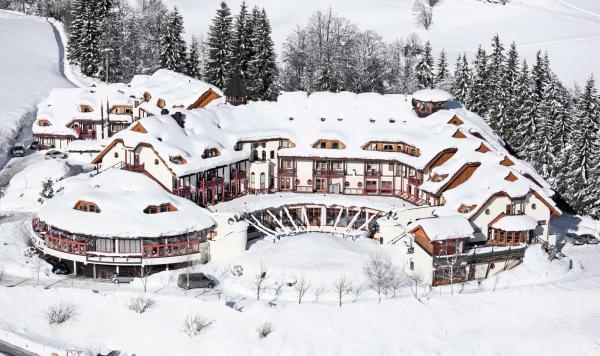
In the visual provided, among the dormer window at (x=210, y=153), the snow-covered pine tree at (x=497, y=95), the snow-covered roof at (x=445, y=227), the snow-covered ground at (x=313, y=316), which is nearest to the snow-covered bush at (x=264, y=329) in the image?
the snow-covered ground at (x=313, y=316)

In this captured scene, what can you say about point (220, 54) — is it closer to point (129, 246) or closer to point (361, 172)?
point (361, 172)

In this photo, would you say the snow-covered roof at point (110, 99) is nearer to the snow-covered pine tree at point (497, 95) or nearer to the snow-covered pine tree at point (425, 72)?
the snow-covered pine tree at point (497, 95)

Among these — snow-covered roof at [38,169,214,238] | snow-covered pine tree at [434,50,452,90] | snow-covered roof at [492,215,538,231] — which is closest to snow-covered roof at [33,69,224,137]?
snow-covered roof at [38,169,214,238]

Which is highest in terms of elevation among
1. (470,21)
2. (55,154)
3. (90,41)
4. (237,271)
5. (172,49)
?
(470,21)

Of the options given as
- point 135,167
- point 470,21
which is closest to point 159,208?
point 135,167

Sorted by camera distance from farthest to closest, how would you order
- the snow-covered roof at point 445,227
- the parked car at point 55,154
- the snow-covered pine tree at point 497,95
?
1. the snow-covered pine tree at point 497,95
2. the parked car at point 55,154
3. the snow-covered roof at point 445,227

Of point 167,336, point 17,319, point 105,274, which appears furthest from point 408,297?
point 17,319

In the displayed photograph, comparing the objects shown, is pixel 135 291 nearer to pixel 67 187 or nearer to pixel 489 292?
pixel 67 187
